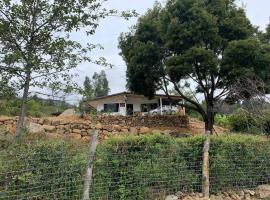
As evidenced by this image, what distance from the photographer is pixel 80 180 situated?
251 inches

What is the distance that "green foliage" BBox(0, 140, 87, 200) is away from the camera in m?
5.65

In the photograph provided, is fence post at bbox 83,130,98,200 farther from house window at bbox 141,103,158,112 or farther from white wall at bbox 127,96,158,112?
house window at bbox 141,103,158,112

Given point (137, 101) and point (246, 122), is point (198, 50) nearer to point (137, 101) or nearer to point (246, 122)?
point (246, 122)

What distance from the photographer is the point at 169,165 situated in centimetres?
780

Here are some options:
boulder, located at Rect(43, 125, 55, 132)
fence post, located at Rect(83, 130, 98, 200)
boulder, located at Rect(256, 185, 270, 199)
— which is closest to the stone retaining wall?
boulder, located at Rect(43, 125, 55, 132)

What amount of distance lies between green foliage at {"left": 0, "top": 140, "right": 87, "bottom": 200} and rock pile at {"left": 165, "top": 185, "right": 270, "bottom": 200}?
2.12 metres

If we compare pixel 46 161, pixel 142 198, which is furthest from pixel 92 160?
pixel 142 198

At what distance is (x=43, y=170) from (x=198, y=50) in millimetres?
16809

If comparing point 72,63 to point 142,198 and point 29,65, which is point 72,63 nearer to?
point 29,65

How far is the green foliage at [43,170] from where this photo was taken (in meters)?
5.65

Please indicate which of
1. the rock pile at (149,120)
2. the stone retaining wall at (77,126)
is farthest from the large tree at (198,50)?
the stone retaining wall at (77,126)

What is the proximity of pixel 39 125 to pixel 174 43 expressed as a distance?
9.40 m

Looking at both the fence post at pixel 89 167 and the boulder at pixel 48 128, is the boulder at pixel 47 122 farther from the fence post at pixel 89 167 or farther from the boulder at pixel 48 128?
the fence post at pixel 89 167

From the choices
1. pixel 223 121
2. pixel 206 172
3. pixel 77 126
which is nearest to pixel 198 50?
pixel 77 126
